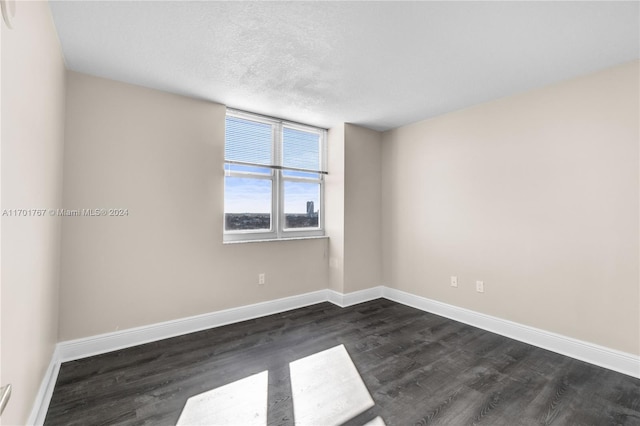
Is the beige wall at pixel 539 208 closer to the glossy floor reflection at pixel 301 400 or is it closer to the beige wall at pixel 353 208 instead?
the beige wall at pixel 353 208

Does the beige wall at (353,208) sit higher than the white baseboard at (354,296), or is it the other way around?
the beige wall at (353,208)

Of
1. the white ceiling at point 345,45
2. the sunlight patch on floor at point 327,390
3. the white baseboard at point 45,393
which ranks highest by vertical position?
the white ceiling at point 345,45

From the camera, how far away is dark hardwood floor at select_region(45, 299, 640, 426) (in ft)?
5.71

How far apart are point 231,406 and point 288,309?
5.84 ft

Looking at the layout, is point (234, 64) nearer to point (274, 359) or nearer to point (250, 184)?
point (250, 184)

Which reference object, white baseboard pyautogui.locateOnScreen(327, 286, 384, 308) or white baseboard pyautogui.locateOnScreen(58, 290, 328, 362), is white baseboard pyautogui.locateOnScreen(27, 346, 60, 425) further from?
white baseboard pyautogui.locateOnScreen(327, 286, 384, 308)

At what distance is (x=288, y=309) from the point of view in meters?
3.58

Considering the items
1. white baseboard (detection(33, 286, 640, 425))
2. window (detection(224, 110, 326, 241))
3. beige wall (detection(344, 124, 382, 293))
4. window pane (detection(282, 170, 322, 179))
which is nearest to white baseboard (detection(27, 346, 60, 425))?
white baseboard (detection(33, 286, 640, 425))

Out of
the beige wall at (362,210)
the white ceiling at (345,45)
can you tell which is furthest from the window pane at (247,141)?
the beige wall at (362,210)

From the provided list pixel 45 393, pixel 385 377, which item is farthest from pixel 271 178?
pixel 45 393

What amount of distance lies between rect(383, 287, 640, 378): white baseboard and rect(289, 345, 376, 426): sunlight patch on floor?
1563 mm

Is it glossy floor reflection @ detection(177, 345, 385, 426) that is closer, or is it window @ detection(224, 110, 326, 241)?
glossy floor reflection @ detection(177, 345, 385, 426)

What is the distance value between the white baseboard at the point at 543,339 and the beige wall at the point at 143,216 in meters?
2.23

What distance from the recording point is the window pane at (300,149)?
3.73 metres
